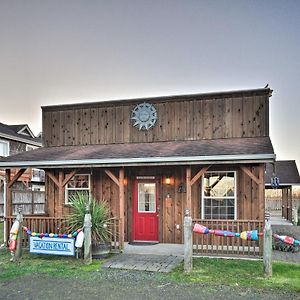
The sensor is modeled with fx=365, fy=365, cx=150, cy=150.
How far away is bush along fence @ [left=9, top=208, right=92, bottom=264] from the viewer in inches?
347

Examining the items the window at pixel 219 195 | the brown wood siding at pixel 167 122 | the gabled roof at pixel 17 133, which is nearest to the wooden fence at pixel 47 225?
the window at pixel 219 195

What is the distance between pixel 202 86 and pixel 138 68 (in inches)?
140

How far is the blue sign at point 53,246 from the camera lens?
354 inches

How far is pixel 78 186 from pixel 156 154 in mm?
3681

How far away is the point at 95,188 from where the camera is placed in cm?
A: 1217

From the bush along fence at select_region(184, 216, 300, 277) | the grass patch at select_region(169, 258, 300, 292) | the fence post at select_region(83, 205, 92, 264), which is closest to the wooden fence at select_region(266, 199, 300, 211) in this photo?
the grass patch at select_region(169, 258, 300, 292)

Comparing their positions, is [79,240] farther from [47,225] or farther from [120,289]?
[120,289]

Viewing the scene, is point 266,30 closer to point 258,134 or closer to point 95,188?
point 258,134

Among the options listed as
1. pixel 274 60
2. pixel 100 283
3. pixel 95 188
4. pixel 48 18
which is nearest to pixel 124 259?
pixel 100 283

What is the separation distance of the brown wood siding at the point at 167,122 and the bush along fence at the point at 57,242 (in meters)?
4.25

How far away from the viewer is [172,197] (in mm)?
11586

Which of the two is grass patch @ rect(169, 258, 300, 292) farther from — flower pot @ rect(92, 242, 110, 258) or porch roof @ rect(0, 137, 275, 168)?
porch roof @ rect(0, 137, 275, 168)

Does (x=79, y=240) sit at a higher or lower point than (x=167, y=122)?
lower

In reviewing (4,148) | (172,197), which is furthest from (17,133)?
(172,197)
